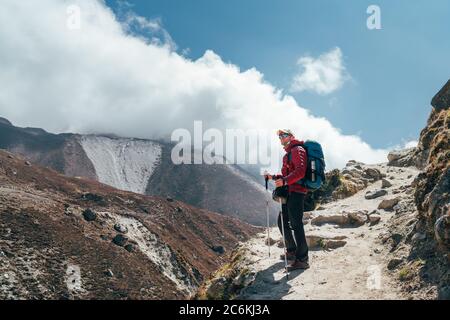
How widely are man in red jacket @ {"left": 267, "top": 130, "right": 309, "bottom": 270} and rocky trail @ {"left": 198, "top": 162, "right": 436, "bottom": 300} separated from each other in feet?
1.14

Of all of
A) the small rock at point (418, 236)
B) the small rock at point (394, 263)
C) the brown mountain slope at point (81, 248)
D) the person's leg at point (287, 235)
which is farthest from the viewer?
the brown mountain slope at point (81, 248)

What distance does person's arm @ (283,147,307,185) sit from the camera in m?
8.80

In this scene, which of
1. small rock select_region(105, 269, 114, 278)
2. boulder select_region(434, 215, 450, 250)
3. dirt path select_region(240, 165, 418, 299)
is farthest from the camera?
small rock select_region(105, 269, 114, 278)

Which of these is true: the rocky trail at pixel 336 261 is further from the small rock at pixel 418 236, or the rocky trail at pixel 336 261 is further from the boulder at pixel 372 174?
the boulder at pixel 372 174

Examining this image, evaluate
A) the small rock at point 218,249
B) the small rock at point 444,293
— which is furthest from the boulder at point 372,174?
the small rock at point 218,249

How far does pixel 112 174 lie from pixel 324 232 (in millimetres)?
189865

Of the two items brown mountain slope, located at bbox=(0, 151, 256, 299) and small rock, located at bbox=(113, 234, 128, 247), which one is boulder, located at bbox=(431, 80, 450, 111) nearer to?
brown mountain slope, located at bbox=(0, 151, 256, 299)

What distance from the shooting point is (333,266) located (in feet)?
29.0

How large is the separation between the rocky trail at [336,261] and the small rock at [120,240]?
5005 centimetres

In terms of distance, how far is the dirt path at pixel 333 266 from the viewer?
7.49 meters

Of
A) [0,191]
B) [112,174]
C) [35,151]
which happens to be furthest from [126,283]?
[35,151]

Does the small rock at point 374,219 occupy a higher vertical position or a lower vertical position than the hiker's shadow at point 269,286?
higher

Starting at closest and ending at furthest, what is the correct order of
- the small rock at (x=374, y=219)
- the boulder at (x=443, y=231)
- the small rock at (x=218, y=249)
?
the boulder at (x=443, y=231) → the small rock at (x=374, y=219) → the small rock at (x=218, y=249)

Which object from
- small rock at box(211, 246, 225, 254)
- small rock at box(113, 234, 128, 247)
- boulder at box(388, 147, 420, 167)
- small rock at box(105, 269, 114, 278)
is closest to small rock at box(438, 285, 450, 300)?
Answer: boulder at box(388, 147, 420, 167)
